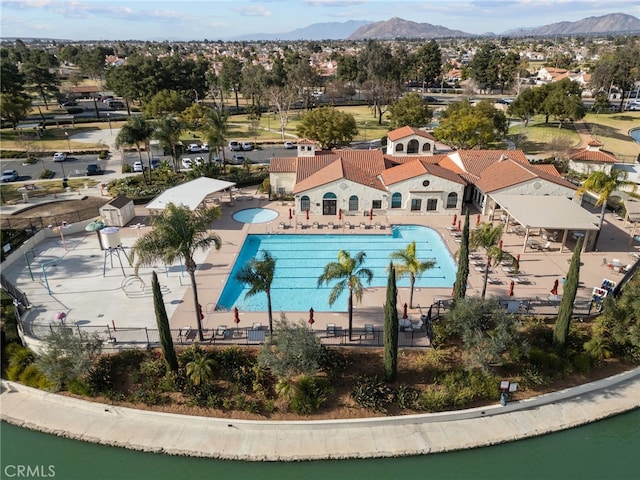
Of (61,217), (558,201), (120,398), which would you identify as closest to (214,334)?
(120,398)

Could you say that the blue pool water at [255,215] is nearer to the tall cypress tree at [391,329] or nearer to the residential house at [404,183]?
the residential house at [404,183]

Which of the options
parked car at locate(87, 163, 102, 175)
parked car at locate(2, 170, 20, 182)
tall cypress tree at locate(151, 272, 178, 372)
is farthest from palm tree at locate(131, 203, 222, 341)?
parked car at locate(2, 170, 20, 182)

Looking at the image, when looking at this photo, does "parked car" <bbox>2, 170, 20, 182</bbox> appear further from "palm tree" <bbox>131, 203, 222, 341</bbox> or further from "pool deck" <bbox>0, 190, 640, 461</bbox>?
"palm tree" <bbox>131, 203, 222, 341</bbox>

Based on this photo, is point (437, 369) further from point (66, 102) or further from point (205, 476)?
point (66, 102)

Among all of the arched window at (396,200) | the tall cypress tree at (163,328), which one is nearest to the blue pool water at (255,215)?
the arched window at (396,200)

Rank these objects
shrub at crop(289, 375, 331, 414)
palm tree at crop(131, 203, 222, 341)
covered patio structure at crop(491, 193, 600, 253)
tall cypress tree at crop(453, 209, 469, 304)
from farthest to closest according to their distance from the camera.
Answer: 1. covered patio structure at crop(491, 193, 600, 253)
2. tall cypress tree at crop(453, 209, 469, 304)
3. palm tree at crop(131, 203, 222, 341)
4. shrub at crop(289, 375, 331, 414)

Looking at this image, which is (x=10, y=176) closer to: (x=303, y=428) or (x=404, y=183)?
(x=404, y=183)

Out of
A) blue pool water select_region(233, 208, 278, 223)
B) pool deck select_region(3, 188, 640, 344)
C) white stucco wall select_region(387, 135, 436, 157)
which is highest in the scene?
white stucco wall select_region(387, 135, 436, 157)
